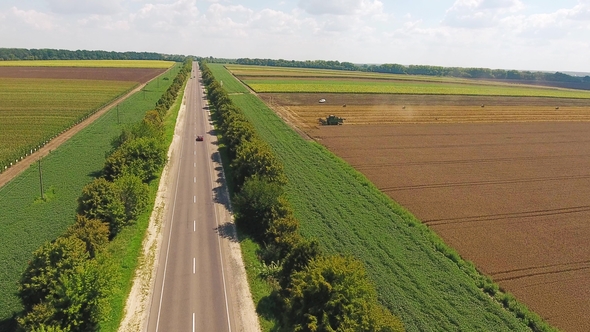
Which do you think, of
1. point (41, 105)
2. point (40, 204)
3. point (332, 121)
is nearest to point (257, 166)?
point (40, 204)

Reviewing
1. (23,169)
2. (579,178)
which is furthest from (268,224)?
(579,178)

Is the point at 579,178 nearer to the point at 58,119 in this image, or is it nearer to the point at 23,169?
the point at 23,169

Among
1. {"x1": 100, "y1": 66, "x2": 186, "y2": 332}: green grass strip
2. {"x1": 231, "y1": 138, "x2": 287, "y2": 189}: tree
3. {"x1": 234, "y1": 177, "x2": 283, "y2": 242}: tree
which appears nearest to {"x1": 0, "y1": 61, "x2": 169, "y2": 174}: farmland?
{"x1": 100, "y1": 66, "x2": 186, "y2": 332}: green grass strip

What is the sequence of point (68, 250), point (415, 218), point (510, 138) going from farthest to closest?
point (510, 138), point (415, 218), point (68, 250)

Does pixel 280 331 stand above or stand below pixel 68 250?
below

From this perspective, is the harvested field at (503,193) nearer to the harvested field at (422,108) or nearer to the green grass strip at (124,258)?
the harvested field at (422,108)
